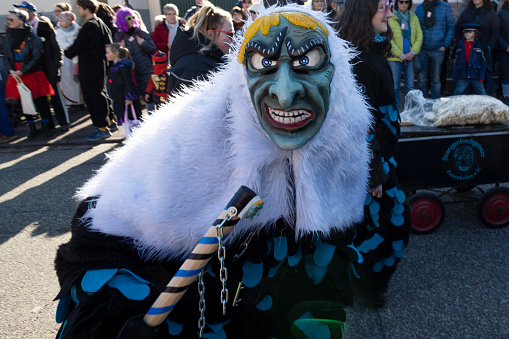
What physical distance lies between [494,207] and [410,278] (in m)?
1.07

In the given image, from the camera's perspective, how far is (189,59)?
125 inches

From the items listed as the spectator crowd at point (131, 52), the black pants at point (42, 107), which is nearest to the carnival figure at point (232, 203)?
the spectator crowd at point (131, 52)

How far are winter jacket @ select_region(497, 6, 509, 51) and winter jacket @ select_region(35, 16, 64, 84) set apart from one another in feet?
22.2

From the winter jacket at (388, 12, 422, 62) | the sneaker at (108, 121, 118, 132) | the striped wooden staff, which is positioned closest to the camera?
the striped wooden staff

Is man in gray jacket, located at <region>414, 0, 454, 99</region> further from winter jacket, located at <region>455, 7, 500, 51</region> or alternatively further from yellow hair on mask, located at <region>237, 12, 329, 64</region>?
yellow hair on mask, located at <region>237, 12, 329, 64</region>

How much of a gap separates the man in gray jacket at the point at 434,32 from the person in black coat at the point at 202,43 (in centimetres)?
414

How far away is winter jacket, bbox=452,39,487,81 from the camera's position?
234 inches

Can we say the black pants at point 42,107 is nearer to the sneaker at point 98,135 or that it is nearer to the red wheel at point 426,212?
the sneaker at point 98,135

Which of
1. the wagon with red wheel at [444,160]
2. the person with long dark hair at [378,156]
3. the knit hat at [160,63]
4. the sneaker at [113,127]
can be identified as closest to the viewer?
the person with long dark hair at [378,156]

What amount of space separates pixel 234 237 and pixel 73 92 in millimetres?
7507

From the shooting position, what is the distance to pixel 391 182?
2332 millimetres

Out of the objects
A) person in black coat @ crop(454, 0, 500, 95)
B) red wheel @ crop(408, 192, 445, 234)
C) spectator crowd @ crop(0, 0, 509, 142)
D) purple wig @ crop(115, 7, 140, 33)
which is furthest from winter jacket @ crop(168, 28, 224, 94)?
person in black coat @ crop(454, 0, 500, 95)

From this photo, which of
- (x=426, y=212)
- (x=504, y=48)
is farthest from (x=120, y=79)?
(x=504, y=48)

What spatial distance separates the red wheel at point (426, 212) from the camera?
3336mm
